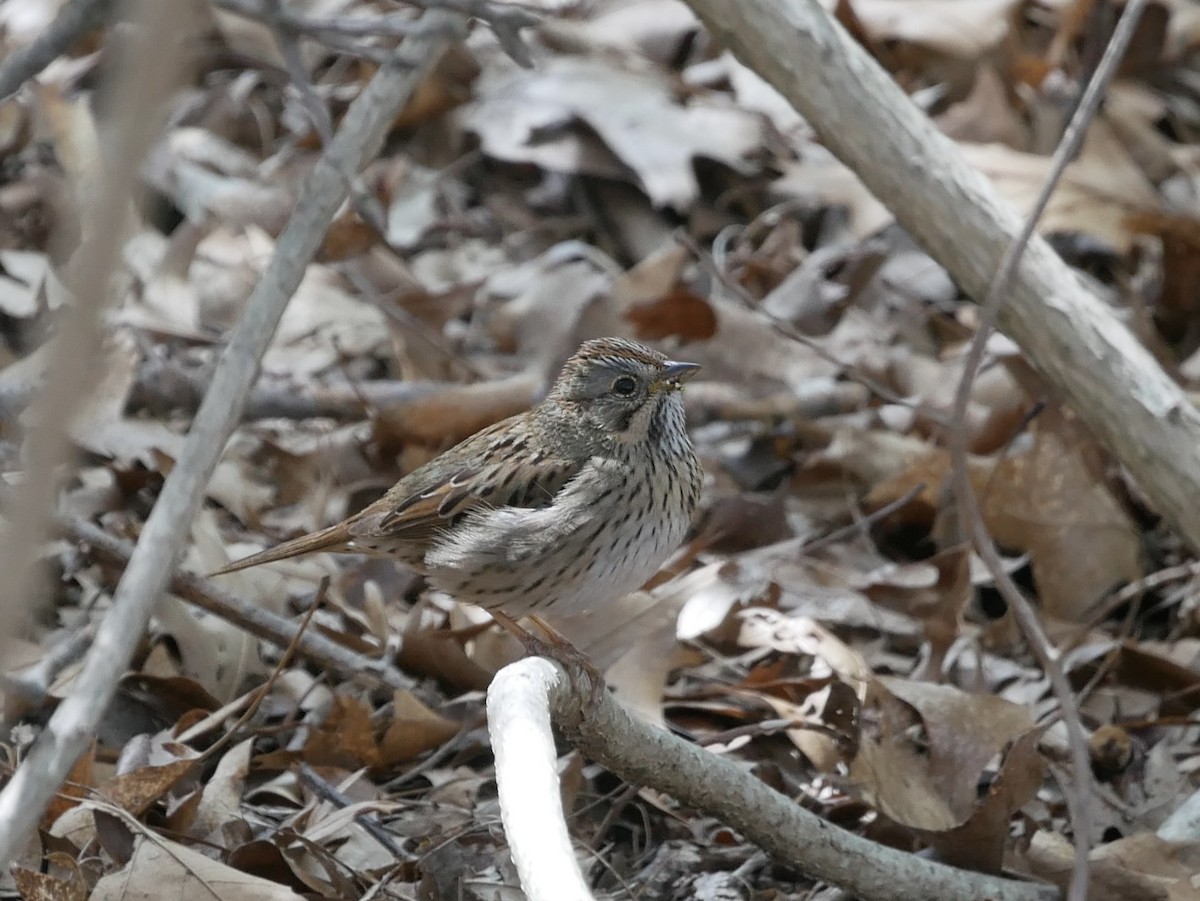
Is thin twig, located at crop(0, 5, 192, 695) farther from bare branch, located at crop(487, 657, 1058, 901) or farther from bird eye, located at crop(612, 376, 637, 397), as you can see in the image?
bird eye, located at crop(612, 376, 637, 397)

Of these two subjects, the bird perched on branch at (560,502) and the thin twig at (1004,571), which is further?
the bird perched on branch at (560,502)

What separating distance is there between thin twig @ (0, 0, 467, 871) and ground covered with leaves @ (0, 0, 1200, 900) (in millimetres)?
180

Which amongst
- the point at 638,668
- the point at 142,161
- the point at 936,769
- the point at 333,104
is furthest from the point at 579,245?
the point at 142,161

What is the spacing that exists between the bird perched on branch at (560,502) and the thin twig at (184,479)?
108cm

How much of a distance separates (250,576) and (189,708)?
0.49 meters

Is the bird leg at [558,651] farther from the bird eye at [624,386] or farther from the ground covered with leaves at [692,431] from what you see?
the bird eye at [624,386]

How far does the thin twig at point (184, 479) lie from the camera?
6.00 ft

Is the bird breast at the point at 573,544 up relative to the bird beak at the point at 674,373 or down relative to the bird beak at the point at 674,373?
down

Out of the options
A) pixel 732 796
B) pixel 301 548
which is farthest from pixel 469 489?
pixel 732 796

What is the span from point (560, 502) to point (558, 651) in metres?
0.43

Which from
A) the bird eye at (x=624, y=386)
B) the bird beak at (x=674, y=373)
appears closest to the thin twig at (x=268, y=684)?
the bird eye at (x=624, y=386)

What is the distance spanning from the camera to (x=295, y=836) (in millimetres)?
3707

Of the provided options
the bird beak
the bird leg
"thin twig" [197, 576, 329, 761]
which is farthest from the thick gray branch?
"thin twig" [197, 576, 329, 761]

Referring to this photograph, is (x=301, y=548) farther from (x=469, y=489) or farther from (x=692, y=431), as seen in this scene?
(x=692, y=431)
